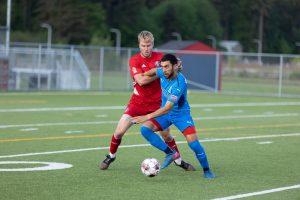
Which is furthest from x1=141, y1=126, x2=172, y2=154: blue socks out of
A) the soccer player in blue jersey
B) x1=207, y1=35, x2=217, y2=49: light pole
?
x1=207, y1=35, x2=217, y2=49: light pole

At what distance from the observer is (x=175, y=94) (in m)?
10.0

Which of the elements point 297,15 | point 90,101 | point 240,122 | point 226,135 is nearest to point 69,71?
point 90,101

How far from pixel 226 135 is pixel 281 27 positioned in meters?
80.0

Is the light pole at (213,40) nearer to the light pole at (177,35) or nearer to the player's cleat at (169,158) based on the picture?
the light pole at (177,35)

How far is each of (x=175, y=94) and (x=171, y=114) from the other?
42cm

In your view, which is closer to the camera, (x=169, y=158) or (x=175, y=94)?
(x=175, y=94)

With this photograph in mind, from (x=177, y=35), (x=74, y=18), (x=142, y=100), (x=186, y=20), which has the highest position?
(x=186, y=20)

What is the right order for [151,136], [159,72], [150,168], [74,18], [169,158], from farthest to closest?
[74,18] → [169,158] → [151,136] → [159,72] → [150,168]

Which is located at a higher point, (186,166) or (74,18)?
(74,18)

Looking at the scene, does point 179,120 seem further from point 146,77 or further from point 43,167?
point 43,167

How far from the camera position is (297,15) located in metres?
88.1

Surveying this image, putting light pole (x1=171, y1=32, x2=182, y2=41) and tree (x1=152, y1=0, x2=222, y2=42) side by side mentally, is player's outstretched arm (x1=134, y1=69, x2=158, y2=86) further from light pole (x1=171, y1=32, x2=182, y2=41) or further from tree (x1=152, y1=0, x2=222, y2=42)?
tree (x1=152, y1=0, x2=222, y2=42)

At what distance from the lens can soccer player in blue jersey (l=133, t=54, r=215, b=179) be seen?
9.96m

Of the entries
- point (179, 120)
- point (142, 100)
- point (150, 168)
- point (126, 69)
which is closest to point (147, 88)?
point (142, 100)
